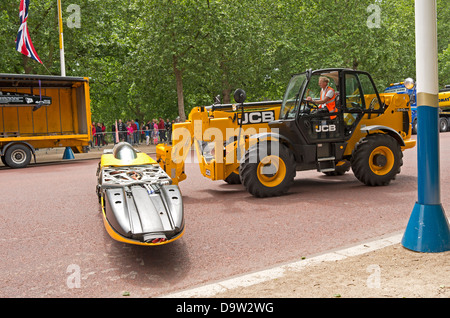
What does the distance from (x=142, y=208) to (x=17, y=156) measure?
1445cm

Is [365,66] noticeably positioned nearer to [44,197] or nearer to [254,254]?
[44,197]

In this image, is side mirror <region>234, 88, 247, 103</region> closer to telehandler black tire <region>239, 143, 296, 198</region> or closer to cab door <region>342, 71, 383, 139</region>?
telehandler black tire <region>239, 143, 296, 198</region>

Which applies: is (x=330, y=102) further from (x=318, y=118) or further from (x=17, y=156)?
(x=17, y=156)

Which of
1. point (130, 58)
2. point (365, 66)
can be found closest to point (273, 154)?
point (130, 58)

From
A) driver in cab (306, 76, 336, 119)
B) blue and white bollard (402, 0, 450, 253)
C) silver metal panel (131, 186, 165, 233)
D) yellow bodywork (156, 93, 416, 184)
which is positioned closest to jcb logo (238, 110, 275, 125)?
yellow bodywork (156, 93, 416, 184)

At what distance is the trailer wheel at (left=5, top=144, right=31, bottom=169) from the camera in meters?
17.6

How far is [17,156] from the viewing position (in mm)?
17844

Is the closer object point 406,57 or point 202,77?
point 202,77

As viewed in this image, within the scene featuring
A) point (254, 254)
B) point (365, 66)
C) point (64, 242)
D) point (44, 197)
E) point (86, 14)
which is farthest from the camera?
→ point (365, 66)

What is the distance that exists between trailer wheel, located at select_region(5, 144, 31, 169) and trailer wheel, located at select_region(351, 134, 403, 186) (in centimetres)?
1334

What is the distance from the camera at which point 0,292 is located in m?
4.48

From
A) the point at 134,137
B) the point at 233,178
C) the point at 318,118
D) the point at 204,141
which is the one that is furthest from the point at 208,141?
the point at 134,137
